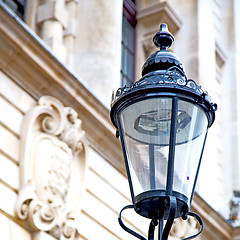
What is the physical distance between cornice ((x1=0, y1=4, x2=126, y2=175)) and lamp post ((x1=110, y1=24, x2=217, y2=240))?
4.11 m

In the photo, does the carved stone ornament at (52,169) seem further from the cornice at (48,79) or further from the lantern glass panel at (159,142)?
the lantern glass panel at (159,142)

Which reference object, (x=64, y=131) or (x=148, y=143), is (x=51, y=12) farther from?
(x=148, y=143)

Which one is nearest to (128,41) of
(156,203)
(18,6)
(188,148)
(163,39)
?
(18,6)

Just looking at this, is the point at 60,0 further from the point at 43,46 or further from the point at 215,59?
the point at 215,59

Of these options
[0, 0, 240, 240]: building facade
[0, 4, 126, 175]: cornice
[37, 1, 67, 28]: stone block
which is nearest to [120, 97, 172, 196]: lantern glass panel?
[0, 0, 240, 240]: building facade

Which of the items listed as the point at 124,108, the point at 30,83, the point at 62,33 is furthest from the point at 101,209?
the point at 124,108

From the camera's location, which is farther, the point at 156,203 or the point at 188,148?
the point at 188,148

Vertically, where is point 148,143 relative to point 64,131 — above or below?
below

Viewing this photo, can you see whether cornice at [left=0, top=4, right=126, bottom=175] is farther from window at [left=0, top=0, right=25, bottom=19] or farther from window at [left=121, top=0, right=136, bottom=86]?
window at [left=121, top=0, right=136, bottom=86]

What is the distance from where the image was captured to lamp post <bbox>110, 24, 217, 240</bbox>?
5070mm

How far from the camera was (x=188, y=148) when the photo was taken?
523cm

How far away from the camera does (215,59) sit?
18.5m

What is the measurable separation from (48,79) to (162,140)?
5.01 meters

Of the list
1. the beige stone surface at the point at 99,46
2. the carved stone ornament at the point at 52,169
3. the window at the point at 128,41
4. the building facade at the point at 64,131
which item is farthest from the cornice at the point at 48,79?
the window at the point at 128,41
